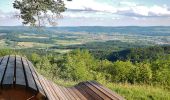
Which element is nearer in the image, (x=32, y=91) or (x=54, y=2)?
(x=32, y=91)

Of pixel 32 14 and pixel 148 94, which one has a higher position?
pixel 32 14

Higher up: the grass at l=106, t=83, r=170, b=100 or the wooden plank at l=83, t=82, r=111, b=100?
the wooden plank at l=83, t=82, r=111, b=100

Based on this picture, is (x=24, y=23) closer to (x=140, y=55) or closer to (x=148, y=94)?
(x=148, y=94)

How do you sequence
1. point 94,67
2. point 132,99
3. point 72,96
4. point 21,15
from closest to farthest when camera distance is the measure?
point 72,96 → point 132,99 → point 21,15 → point 94,67

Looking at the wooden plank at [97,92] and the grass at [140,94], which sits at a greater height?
the wooden plank at [97,92]

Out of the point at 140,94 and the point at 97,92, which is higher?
the point at 97,92

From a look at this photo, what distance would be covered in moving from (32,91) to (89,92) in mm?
3712

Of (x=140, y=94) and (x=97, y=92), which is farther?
(x=140, y=94)

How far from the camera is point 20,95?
13.5 ft

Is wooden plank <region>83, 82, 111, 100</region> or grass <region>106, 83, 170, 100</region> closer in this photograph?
wooden plank <region>83, 82, 111, 100</region>

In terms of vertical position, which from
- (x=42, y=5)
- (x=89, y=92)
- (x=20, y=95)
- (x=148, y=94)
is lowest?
(x=148, y=94)

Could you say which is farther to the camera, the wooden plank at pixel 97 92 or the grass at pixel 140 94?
the grass at pixel 140 94

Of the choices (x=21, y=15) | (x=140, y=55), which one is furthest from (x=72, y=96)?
(x=140, y=55)

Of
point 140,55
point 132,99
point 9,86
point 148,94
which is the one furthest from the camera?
point 140,55
